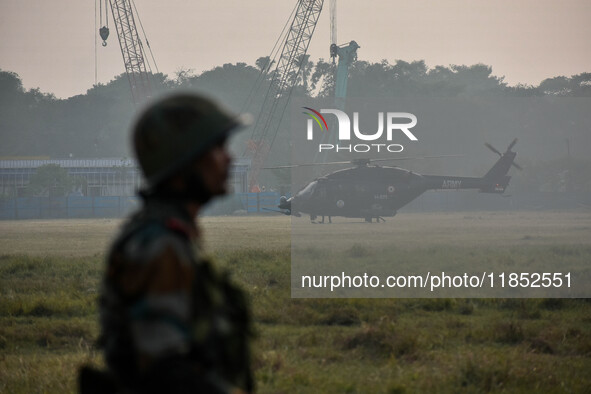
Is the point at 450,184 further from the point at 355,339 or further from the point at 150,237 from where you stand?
the point at 150,237

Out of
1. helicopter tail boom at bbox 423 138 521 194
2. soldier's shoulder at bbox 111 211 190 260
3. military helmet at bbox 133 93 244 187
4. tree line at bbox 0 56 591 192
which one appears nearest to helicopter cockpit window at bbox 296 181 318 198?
helicopter tail boom at bbox 423 138 521 194

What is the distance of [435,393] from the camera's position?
25.1 feet

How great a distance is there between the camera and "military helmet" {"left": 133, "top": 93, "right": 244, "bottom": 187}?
7.65ft

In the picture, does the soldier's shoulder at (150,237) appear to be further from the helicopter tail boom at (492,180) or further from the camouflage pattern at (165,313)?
the helicopter tail boom at (492,180)

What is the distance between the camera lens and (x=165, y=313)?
7.03ft

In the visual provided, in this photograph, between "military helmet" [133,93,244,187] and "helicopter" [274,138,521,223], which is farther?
"helicopter" [274,138,521,223]

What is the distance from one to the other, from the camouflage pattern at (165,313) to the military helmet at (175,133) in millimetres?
115

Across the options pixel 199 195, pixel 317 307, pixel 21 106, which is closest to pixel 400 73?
pixel 21 106

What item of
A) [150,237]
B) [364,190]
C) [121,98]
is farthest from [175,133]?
[121,98]

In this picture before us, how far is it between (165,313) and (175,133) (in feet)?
1.67

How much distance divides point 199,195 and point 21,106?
12750 cm

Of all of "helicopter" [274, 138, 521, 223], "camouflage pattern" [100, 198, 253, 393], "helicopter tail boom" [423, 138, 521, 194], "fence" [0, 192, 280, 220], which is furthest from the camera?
"fence" [0, 192, 280, 220]

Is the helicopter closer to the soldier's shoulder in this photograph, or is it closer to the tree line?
the soldier's shoulder

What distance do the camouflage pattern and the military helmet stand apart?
0.11 m
